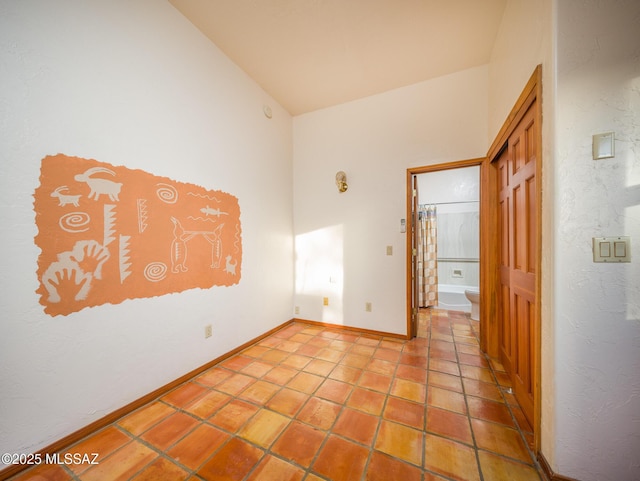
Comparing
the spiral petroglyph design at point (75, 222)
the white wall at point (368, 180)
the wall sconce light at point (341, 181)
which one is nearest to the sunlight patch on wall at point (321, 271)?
the white wall at point (368, 180)

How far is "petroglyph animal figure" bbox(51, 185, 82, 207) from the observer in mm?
1240

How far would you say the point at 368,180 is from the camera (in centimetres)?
284

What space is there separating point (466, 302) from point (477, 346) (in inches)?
67.7

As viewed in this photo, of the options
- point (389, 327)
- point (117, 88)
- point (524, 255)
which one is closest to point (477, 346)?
point (389, 327)

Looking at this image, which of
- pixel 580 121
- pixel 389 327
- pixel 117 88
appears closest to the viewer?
pixel 580 121

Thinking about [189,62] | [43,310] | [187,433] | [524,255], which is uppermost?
[189,62]

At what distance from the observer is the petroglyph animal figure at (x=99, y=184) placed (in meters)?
1.34

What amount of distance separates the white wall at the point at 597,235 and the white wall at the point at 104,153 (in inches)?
91.6

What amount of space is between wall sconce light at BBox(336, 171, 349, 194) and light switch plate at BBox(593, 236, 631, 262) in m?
2.22

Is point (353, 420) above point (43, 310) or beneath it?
beneath

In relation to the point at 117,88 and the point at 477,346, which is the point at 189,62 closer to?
the point at 117,88

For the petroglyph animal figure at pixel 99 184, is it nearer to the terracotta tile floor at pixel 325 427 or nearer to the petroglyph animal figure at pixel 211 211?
the petroglyph animal figure at pixel 211 211

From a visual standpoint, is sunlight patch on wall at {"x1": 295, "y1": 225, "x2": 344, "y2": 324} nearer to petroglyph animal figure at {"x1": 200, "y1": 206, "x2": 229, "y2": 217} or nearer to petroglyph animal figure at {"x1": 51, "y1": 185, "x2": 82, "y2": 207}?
petroglyph animal figure at {"x1": 200, "y1": 206, "x2": 229, "y2": 217}

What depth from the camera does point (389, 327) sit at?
2.74m
